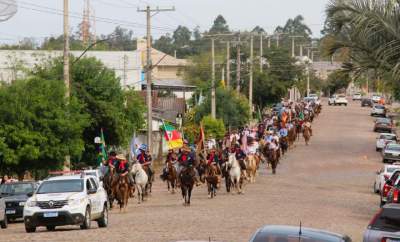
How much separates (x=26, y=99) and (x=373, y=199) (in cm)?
1611

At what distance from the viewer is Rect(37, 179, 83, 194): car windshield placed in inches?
1143

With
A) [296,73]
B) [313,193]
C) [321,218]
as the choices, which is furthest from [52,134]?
[296,73]

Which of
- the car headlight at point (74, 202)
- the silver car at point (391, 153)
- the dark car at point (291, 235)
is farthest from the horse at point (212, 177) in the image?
the dark car at point (291, 235)

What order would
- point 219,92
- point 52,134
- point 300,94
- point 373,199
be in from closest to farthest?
point 373,199 → point 52,134 → point 219,92 → point 300,94

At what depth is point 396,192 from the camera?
29.2 m

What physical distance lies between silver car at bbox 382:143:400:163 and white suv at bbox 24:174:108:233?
→ 41415 millimetres

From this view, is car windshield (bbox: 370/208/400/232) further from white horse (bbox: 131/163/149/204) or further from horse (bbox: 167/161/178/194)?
horse (bbox: 167/161/178/194)

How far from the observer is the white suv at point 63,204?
28.2m

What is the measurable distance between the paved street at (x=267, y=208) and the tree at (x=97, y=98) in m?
4.86

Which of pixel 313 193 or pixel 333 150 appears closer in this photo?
pixel 313 193

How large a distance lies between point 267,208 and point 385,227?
1697cm

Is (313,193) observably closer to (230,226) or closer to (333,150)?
(230,226)

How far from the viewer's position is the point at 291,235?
46.2ft

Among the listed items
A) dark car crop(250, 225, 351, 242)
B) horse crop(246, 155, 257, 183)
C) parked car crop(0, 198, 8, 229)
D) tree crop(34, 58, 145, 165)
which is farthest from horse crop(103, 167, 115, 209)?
dark car crop(250, 225, 351, 242)
